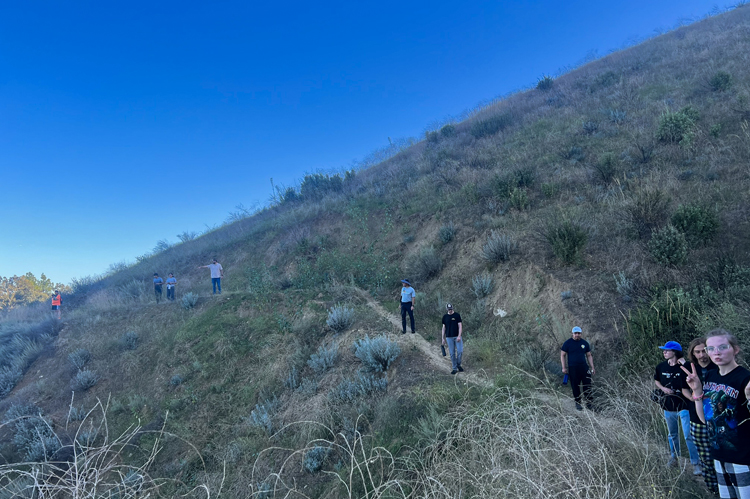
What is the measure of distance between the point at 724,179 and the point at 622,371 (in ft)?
24.3

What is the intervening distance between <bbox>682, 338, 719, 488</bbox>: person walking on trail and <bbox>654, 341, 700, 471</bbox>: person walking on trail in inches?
9.7

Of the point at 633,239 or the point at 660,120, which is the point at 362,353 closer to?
the point at 633,239

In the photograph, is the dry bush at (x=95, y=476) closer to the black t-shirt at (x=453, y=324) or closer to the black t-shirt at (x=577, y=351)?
the black t-shirt at (x=453, y=324)

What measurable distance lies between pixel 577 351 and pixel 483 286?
493cm

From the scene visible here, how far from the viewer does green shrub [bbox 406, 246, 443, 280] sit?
13136mm

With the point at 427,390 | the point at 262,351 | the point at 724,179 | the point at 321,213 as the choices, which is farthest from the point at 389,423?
the point at 321,213

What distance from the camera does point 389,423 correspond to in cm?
643

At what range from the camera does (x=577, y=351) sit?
588 centimetres

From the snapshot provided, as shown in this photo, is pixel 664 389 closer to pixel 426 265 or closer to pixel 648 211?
pixel 648 211

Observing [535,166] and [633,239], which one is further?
[535,166]

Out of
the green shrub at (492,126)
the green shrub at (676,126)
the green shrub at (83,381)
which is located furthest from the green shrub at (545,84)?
the green shrub at (83,381)

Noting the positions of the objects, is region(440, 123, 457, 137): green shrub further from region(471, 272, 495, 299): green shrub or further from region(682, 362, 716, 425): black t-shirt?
region(682, 362, 716, 425): black t-shirt

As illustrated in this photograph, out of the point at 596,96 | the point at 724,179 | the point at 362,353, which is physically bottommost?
the point at 362,353

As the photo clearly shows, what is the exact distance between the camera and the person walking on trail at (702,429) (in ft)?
11.5
